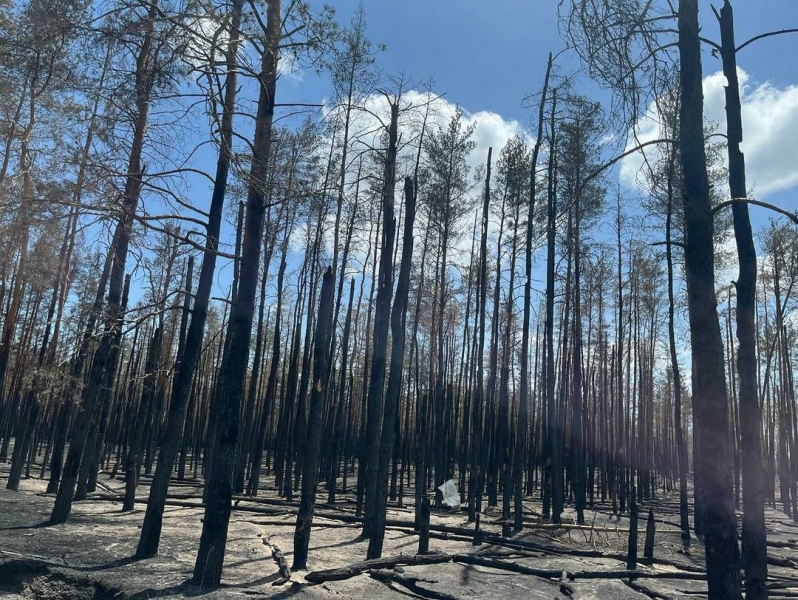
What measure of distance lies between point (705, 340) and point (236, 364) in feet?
16.7

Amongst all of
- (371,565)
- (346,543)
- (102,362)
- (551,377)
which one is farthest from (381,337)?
(551,377)

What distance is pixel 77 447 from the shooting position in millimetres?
10242

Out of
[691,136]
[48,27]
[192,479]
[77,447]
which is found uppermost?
[48,27]

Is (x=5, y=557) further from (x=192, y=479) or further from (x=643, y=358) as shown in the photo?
(x=643, y=358)

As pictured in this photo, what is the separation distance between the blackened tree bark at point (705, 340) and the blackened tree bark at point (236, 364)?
392cm

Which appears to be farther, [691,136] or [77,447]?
[77,447]

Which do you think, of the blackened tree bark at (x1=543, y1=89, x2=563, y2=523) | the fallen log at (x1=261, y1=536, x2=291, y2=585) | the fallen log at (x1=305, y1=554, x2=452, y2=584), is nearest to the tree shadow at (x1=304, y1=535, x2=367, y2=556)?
the fallen log at (x1=261, y1=536, x2=291, y2=585)

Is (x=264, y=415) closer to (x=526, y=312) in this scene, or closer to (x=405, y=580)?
(x=526, y=312)

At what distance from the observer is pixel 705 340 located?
4.65 meters

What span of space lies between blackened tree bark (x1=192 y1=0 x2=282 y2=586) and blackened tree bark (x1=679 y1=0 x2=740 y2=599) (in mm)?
3917

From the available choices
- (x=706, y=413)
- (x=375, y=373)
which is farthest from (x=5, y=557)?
(x=706, y=413)

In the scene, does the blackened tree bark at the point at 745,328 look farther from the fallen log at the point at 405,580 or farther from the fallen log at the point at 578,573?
the fallen log at the point at 405,580

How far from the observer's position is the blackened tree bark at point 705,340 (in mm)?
4316

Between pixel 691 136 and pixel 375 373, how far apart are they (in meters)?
6.62
